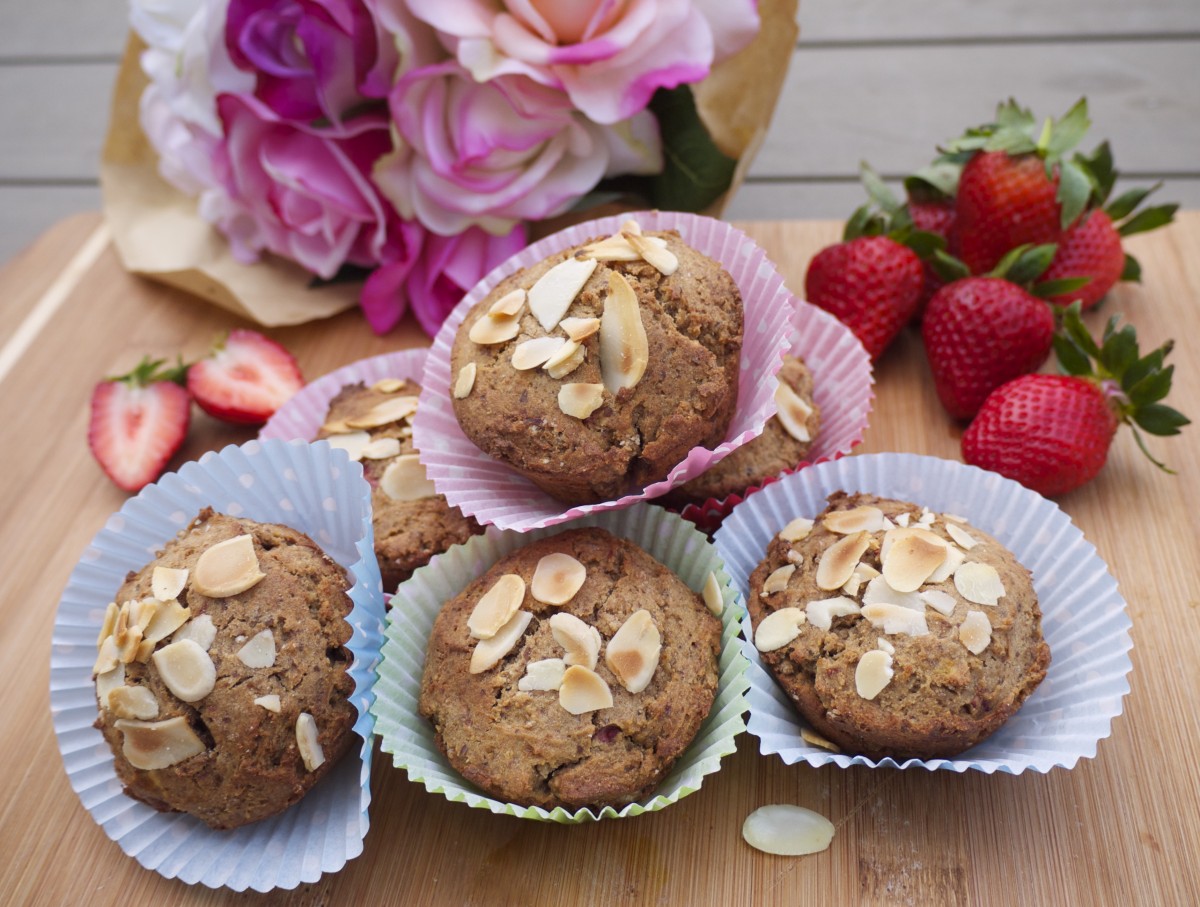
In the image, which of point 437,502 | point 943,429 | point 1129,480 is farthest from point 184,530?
point 1129,480

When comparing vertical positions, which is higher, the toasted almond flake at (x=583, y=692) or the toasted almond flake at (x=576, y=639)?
the toasted almond flake at (x=576, y=639)

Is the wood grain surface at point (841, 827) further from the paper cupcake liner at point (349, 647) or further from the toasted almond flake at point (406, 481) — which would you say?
the toasted almond flake at point (406, 481)

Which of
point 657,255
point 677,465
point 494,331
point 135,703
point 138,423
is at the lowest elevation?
point 138,423

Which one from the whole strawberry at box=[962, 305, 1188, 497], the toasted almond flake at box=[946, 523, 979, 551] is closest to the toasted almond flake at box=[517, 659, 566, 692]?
the toasted almond flake at box=[946, 523, 979, 551]

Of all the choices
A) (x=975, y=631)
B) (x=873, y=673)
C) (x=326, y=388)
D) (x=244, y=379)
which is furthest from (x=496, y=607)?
(x=244, y=379)

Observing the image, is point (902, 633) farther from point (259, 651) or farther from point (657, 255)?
point (259, 651)

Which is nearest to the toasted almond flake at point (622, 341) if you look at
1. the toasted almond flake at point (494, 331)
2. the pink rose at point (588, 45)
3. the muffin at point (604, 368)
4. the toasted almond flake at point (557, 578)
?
the muffin at point (604, 368)

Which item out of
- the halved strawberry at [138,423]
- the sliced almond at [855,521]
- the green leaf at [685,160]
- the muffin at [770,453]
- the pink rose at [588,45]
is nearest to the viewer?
the sliced almond at [855,521]
